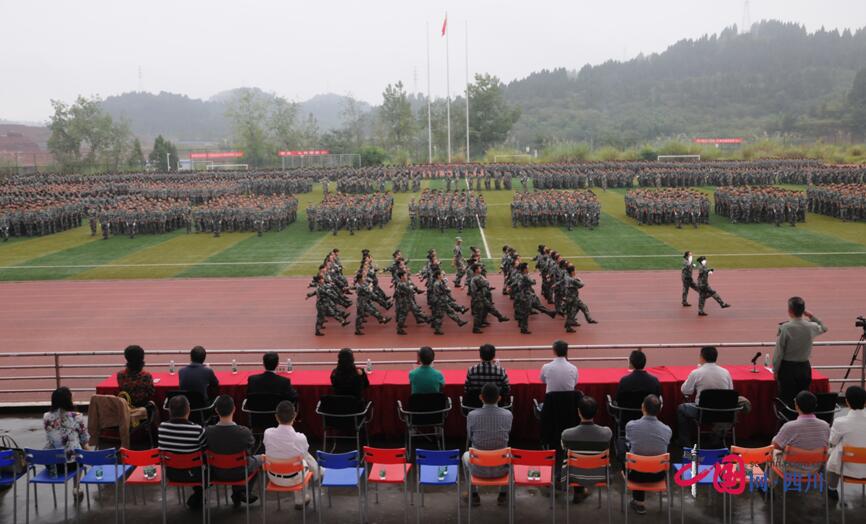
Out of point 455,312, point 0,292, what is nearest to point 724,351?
point 455,312

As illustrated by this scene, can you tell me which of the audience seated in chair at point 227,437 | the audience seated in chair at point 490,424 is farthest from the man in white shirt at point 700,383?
the audience seated in chair at point 227,437

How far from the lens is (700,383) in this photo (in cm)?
786

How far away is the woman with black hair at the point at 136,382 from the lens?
8.23m

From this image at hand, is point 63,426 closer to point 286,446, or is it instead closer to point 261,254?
point 286,446

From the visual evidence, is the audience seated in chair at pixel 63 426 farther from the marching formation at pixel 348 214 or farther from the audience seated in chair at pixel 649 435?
the marching formation at pixel 348 214

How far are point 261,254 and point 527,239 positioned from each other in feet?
33.6

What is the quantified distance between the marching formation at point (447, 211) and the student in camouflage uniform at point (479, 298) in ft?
51.8

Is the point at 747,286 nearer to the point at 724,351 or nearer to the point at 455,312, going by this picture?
the point at 724,351

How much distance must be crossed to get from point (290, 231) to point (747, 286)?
20.4m

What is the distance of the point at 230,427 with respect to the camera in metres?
6.88

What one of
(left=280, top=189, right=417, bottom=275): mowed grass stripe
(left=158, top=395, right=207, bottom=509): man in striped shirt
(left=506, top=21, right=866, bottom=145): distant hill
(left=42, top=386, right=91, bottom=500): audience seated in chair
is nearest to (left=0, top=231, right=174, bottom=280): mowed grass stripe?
(left=280, top=189, right=417, bottom=275): mowed grass stripe

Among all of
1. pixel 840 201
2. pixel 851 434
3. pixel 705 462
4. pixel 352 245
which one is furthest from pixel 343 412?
pixel 840 201

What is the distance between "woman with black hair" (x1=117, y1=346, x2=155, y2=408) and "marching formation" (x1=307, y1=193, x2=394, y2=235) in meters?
23.5

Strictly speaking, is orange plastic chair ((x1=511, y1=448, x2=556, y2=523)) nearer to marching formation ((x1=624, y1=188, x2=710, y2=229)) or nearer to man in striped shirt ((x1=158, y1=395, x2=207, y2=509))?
man in striped shirt ((x1=158, y1=395, x2=207, y2=509))
